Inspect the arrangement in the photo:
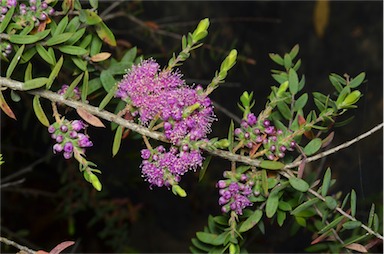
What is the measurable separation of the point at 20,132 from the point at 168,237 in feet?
2.88

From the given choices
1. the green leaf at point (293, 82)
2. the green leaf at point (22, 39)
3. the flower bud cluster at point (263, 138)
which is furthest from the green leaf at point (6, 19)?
the green leaf at point (293, 82)

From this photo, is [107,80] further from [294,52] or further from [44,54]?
[294,52]

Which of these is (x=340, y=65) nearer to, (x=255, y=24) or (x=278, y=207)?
(x=255, y=24)

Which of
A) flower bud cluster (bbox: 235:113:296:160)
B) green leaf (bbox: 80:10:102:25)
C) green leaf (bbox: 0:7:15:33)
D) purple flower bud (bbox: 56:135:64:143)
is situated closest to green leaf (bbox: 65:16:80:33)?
green leaf (bbox: 80:10:102:25)

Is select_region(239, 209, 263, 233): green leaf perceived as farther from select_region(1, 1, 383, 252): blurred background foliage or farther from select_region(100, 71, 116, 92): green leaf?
select_region(1, 1, 383, 252): blurred background foliage

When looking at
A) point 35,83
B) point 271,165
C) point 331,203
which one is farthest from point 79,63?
point 331,203

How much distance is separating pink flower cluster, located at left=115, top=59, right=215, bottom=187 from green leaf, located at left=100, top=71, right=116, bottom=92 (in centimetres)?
15

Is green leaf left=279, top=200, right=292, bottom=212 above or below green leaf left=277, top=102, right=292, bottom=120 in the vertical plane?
below

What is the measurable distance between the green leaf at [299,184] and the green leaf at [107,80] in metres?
0.38

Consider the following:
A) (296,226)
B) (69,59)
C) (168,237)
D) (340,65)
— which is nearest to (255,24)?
(340,65)

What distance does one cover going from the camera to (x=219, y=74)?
2.96ft

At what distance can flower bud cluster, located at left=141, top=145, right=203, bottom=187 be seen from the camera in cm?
87

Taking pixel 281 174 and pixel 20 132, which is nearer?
pixel 281 174

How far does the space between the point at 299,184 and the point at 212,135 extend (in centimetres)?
152
